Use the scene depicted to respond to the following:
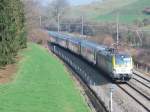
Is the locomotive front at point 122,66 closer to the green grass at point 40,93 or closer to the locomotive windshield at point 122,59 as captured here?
the locomotive windshield at point 122,59

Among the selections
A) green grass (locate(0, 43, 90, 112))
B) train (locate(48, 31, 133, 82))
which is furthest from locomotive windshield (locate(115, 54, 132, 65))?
green grass (locate(0, 43, 90, 112))

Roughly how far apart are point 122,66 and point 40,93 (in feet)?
44.2

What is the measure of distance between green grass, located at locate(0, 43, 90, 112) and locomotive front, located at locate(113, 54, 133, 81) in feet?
15.2

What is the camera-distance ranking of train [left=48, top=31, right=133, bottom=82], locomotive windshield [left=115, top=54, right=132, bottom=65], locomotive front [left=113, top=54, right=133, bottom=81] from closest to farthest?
locomotive front [left=113, top=54, right=133, bottom=81]
train [left=48, top=31, right=133, bottom=82]
locomotive windshield [left=115, top=54, right=132, bottom=65]

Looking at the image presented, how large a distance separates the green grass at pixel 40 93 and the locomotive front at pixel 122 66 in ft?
15.2

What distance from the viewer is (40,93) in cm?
3950

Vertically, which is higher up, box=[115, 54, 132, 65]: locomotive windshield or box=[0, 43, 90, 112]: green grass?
box=[115, 54, 132, 65]: locomotive windshield

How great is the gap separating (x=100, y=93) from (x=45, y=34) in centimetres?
7507

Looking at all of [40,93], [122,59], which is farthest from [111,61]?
[40,93]

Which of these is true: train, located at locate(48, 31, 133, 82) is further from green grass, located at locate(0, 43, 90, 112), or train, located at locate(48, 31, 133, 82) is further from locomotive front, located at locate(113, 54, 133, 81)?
green grass, located at locate(0, 43, 90, 112)

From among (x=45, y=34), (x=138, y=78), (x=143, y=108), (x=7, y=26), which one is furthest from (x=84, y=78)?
(x=45, y=34)

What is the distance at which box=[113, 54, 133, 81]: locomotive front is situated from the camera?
50263 mm

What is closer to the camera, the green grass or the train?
the green grass

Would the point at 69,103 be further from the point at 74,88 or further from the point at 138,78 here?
the point at 138,78
